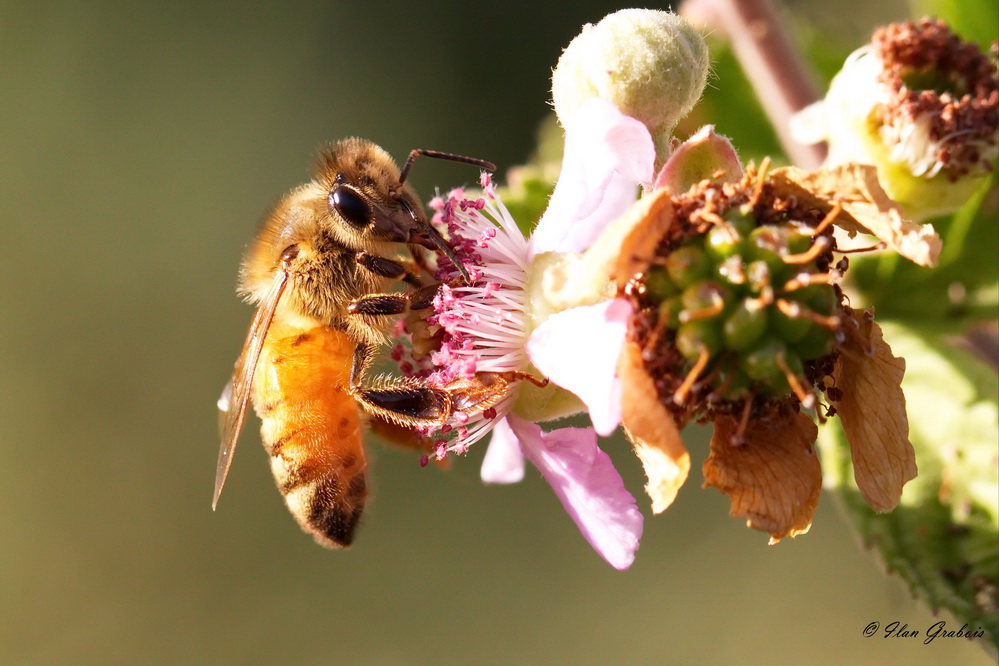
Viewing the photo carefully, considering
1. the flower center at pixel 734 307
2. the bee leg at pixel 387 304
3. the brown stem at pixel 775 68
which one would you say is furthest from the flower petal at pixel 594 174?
the brown stem at pixel 775 68

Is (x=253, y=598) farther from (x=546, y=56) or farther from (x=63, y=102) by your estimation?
(x=546, y=56)

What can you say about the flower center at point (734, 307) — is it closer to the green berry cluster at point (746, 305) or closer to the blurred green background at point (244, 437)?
the green berry cluster at point (746, 305)

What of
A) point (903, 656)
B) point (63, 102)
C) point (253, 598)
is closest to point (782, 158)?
point (903, 656)

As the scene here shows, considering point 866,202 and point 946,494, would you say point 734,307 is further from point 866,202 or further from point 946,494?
point 946,494

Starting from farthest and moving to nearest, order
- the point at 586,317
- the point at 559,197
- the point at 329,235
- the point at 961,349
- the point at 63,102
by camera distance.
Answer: the point at 63,102, the point at 961,349, the point at 329,235, the point at 559,197, the point at 586,317

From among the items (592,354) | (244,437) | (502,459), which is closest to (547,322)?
(592,354)

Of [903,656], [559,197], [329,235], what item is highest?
[329,235]
